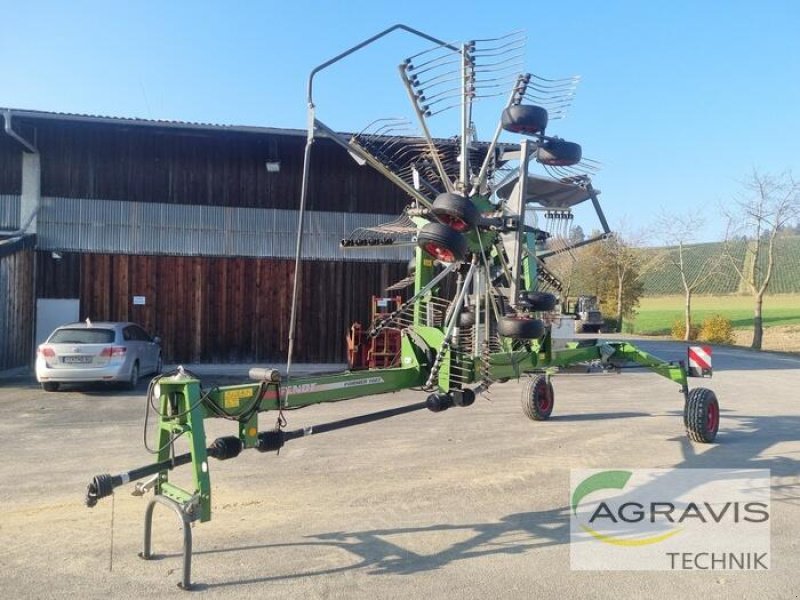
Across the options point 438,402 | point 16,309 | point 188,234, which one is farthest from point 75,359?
point 438,402

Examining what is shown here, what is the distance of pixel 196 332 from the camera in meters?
18.8

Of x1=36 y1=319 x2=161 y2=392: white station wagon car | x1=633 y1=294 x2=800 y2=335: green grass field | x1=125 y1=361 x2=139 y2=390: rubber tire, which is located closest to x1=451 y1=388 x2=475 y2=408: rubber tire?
x1=36 y1=319 x2=161 y2=392: white station wagon car

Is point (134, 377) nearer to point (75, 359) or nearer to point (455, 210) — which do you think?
point (75, 359)

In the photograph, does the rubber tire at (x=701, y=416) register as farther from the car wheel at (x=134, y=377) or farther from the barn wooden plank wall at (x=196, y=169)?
the barn wooden plank wall at (x=196, y=169)

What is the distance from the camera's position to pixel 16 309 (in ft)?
57.6

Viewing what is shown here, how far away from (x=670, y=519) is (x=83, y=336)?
11.9 metres

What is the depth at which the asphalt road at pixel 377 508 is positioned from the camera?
464 centimetres

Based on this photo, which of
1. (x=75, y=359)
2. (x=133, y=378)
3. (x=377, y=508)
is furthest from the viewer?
(x=133, y=378)

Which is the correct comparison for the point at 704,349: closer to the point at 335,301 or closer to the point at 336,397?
the point at 336,397

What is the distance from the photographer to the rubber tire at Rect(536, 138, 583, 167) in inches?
268

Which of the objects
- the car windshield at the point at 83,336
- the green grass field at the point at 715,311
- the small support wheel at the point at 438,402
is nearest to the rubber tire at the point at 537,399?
the small support wheel at the point at 438,402

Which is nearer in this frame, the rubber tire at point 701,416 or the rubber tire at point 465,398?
the rubber tire at point 465,398

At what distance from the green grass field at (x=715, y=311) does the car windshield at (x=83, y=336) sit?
3672cm

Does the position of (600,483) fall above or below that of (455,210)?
below
